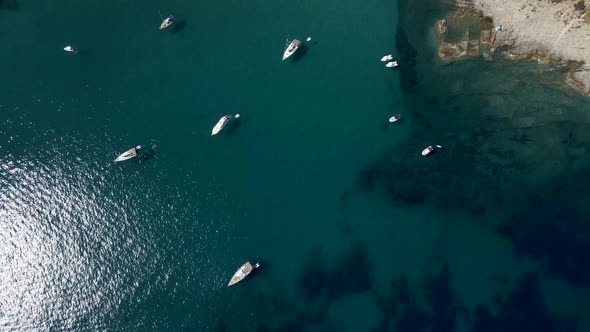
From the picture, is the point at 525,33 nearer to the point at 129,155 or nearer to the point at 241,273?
the point at 241,273

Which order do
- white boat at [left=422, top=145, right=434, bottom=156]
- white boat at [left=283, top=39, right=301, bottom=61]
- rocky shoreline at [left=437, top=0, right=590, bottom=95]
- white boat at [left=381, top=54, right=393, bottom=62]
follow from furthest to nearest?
white boat at [left=283, top=39, right=301, bottom=61] < white boat at [left=381, top=54, right=393, bottom=62] < rocky shoreline at [left=437, top=0, right=590, bottom=95] < white boat at [left=422, top=145, right=434, bottom=156]

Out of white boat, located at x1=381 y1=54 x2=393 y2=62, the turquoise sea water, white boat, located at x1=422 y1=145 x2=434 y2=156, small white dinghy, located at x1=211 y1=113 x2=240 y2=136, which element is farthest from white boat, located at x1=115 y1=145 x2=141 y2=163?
white boat, located at x1=422 y1=145 x2=434 y2=156

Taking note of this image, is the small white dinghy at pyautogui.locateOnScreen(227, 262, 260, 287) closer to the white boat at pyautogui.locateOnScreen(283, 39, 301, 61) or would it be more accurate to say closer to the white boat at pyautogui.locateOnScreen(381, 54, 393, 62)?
the white boat at pyautogui.locateOnScreen(283, 39, 301, 61)

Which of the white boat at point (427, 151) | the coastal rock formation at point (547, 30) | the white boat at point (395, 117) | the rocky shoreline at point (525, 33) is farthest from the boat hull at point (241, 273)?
the coastal rock formation at point (547, 30)

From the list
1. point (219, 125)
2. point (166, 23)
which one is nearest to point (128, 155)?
point (219, 125)

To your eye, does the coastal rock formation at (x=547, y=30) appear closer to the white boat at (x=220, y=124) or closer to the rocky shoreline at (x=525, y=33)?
the rocky shoreline at (x=525, y=33)
